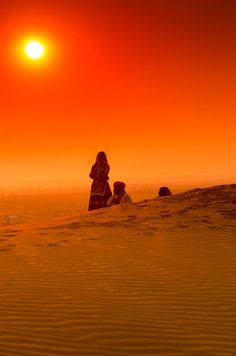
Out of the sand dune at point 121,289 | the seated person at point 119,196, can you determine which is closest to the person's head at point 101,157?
the seated person at point 119,196

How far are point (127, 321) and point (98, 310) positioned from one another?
60 centimetres

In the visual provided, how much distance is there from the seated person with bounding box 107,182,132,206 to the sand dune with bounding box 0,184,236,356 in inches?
134

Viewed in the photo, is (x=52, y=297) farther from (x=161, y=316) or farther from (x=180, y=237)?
(x=180, y=237)

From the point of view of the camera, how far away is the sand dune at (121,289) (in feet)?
16.3

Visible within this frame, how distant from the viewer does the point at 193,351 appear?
15.4 feet

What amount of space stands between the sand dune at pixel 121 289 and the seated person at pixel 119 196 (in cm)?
342

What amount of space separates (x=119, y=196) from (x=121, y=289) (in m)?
11.9

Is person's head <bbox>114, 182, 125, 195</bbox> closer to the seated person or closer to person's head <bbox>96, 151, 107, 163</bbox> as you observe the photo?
the seated person

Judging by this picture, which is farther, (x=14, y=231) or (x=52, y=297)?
(x=14, y=231)

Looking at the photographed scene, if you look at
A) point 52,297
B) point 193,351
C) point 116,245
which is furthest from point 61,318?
point 116,245

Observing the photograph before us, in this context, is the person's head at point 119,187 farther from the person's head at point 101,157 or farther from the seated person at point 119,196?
the person's head at point 101,157

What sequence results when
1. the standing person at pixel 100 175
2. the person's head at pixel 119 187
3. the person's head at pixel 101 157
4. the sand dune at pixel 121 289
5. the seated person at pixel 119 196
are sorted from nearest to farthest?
the sand dune at pixel 121 289, the person's head at pixel 119 187, the seated person at pixel 119 196, the person's head at pixel 101 157, the standing person at pixel 100 175

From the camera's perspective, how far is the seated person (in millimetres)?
17659

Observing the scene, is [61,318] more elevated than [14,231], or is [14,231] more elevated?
[14,231]
